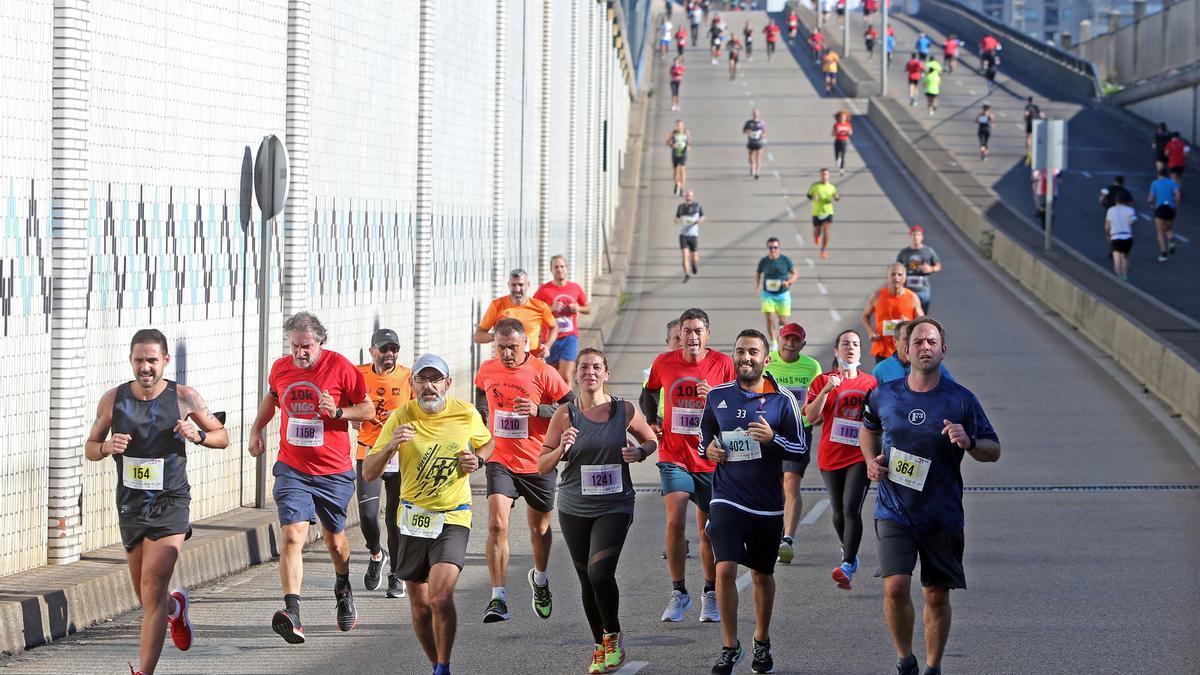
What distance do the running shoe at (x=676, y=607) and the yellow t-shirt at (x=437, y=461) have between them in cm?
204

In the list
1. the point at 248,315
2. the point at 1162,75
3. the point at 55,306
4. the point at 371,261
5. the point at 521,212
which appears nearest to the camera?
the point at 55,306

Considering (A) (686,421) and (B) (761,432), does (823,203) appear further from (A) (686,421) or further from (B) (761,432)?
(B) (761,432)

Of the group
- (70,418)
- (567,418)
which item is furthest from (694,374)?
(70,418)

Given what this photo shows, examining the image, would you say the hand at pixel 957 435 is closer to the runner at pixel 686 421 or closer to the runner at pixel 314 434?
the runner at pixel 686 421

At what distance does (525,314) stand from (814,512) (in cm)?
461

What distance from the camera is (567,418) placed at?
1049 centimetres

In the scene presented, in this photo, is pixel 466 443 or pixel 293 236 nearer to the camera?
pixel 466 443

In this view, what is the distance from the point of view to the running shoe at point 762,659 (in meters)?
9.81

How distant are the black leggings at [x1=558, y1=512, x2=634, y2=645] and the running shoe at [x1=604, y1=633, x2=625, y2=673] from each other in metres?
0.05

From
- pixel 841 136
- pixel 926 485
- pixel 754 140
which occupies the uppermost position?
pixel 841 136

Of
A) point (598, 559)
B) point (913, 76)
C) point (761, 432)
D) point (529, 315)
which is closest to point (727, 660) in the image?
point (598, 559)

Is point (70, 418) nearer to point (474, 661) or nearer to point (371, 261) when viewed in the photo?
point (474, 661)

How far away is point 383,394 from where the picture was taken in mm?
12531

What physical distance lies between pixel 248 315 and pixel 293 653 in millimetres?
5364
